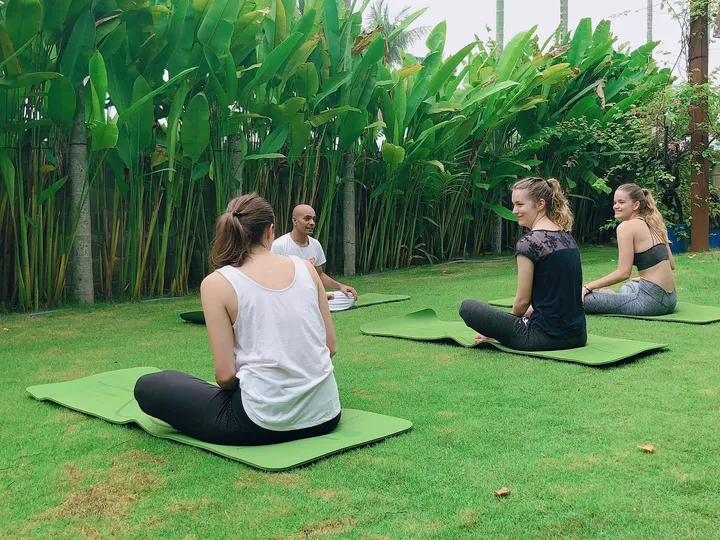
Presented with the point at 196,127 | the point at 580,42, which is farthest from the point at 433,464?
the point at 580,42

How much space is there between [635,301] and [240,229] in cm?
318

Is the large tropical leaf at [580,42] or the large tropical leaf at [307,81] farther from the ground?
the large tropical leaf at [580,42]

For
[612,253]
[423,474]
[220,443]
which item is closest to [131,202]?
[220,443]

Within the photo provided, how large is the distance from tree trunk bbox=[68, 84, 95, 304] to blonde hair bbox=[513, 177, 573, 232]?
3.24 meters

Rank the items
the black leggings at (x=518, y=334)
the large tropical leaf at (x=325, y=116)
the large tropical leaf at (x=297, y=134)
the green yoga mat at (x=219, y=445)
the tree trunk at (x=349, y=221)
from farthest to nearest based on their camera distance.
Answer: the tree trunk at (x=349, y=221) < the large tropical leaf at (x=325, y=116) < the large tropical leaf at (x=297, y=134) < the black leggings at (x=518, y=334) < the green yoga mat at (x=219, y=445)

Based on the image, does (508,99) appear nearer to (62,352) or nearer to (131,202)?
(131,202)

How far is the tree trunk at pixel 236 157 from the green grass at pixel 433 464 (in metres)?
2.80

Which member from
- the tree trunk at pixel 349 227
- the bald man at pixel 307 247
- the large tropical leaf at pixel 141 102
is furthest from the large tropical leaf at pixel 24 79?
the tree trunk at pixel 349 227

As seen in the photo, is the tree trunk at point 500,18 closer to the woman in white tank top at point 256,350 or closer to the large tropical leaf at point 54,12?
the large tropical leaf at point 54,12

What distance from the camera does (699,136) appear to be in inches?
329

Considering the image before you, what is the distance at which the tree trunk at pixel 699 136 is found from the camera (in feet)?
27.2

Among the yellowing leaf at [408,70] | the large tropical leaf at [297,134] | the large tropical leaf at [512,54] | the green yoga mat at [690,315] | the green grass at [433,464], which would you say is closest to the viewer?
the green grass at [433,464]

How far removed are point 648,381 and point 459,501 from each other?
1.47 metres

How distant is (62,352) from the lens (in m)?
3.85
